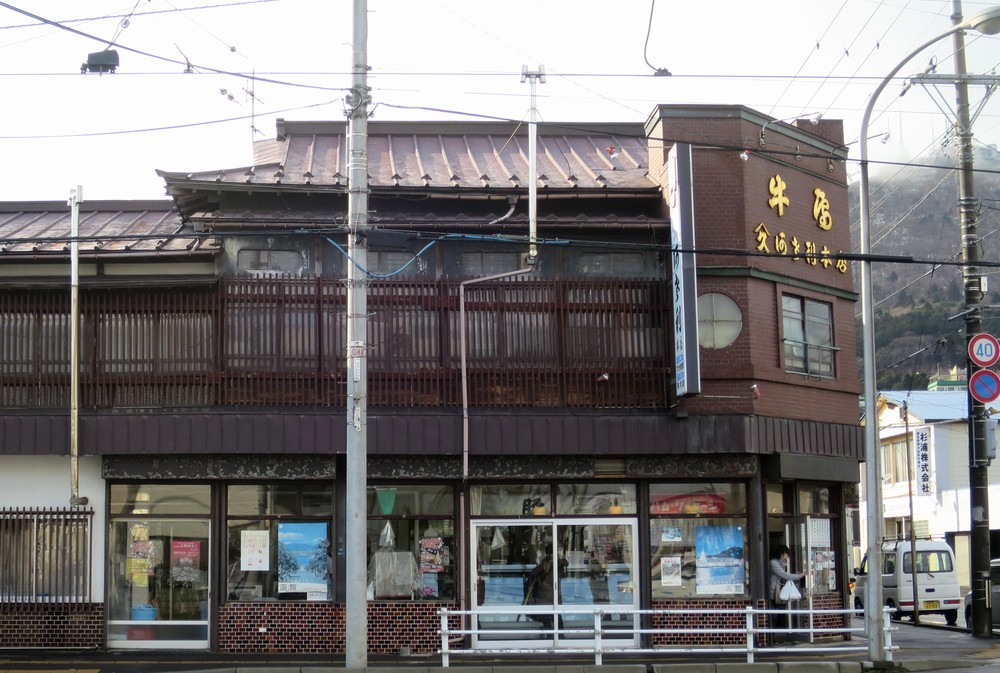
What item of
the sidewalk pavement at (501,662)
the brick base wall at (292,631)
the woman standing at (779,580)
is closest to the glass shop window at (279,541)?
the brick base wall at (292,631)

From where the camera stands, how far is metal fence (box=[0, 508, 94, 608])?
61.9 feet

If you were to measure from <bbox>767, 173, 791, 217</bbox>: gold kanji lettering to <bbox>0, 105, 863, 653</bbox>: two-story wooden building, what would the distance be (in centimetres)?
25

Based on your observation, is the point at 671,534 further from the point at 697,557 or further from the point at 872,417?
the point at 872,417

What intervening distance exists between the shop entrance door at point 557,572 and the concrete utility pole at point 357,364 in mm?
4380

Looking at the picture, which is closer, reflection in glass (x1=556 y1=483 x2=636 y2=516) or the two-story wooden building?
the two-story wooden building

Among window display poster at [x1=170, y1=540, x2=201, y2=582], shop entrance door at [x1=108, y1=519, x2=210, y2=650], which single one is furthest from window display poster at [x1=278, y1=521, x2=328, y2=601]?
window display poster at [x1=170, y1=540, x2=201, y2=582]

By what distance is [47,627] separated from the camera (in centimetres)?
1880

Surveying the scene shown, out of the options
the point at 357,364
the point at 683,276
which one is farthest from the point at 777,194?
the point at 357,364

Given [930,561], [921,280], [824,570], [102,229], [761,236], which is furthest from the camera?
[921,280]

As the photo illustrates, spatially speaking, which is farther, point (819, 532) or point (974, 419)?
point (974, 419)

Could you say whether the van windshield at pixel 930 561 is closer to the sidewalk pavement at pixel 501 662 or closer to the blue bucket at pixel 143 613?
the sidewalk pavement at pixel 501 662

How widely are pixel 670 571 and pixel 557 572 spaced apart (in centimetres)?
199

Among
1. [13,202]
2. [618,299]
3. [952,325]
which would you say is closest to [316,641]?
[618,299]

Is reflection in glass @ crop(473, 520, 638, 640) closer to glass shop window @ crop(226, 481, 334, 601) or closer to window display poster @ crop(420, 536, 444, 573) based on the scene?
window display poster @ crop(420, 536, 444, 573)
